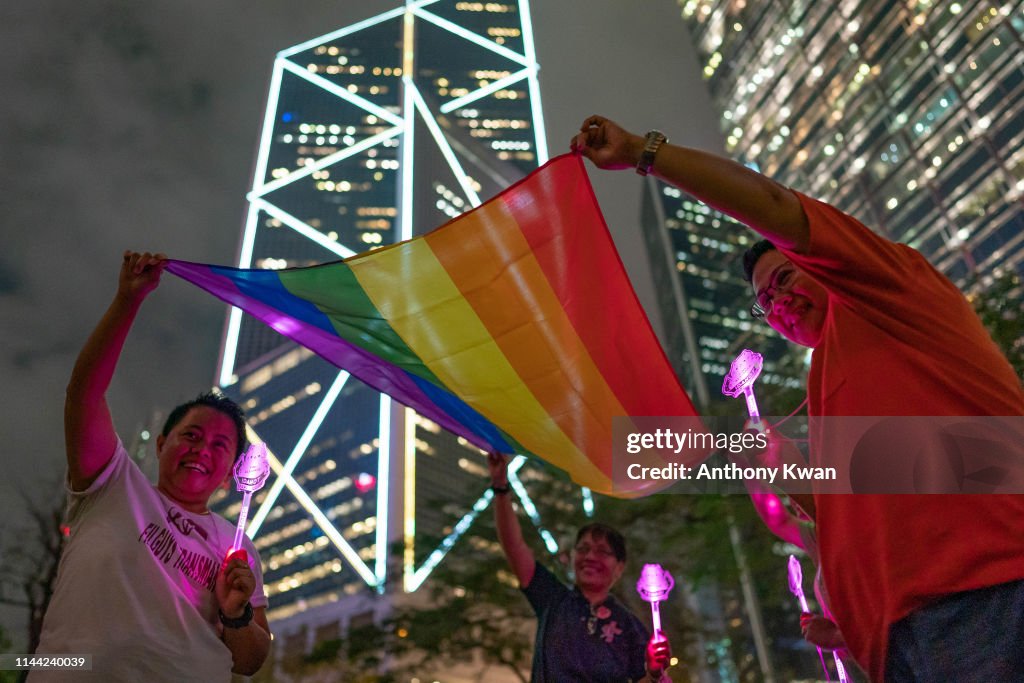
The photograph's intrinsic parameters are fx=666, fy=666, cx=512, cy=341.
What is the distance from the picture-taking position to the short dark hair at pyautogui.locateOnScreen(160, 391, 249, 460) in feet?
7.77

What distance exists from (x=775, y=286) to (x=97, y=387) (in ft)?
6.40

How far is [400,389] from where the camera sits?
3.07 m

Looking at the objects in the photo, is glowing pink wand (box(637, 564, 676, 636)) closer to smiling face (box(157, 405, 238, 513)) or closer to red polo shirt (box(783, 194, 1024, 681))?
red polo shirt (box(783, 194, 1024, 681))

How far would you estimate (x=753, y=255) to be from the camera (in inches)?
73.6

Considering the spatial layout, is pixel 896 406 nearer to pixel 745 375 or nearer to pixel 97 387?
pixel 745 375

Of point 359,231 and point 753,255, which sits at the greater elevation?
point 359,231

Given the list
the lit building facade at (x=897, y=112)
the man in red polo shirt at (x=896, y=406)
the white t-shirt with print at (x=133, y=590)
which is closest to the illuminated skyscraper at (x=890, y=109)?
the lit building facade at (x=897, y=112)

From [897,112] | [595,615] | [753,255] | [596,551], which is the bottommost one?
[595,615]

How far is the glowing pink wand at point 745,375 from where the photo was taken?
2.46 meters

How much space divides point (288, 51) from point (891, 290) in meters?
27.5

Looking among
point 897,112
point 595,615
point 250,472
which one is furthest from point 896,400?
point 897,112

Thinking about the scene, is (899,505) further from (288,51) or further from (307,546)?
(288,51)

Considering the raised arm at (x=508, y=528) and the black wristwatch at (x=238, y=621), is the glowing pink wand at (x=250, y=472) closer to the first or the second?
the black wristwatch at (x=238, y=621)

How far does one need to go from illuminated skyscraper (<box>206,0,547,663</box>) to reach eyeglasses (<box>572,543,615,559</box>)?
6926mm
